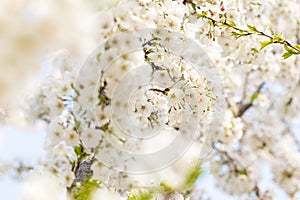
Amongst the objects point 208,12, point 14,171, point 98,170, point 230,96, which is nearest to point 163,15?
point 208,12

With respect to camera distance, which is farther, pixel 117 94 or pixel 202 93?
pixel 202 93

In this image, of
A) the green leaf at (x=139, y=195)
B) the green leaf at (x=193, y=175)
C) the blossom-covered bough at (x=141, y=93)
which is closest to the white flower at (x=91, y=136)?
the blossom-covered bough at (x=141, y=93)

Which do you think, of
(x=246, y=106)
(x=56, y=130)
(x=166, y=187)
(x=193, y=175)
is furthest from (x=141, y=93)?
(x=246, y=106)

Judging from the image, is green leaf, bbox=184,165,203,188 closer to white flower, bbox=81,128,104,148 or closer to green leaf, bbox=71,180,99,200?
green leaf, bbox=71,180,99,200

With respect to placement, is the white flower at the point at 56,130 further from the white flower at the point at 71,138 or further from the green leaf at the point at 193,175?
the green leaf at the point at 193,175

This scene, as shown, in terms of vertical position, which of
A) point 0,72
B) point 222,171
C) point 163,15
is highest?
point 222,171

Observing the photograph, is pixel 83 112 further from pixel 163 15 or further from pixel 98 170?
pixel 163 15
